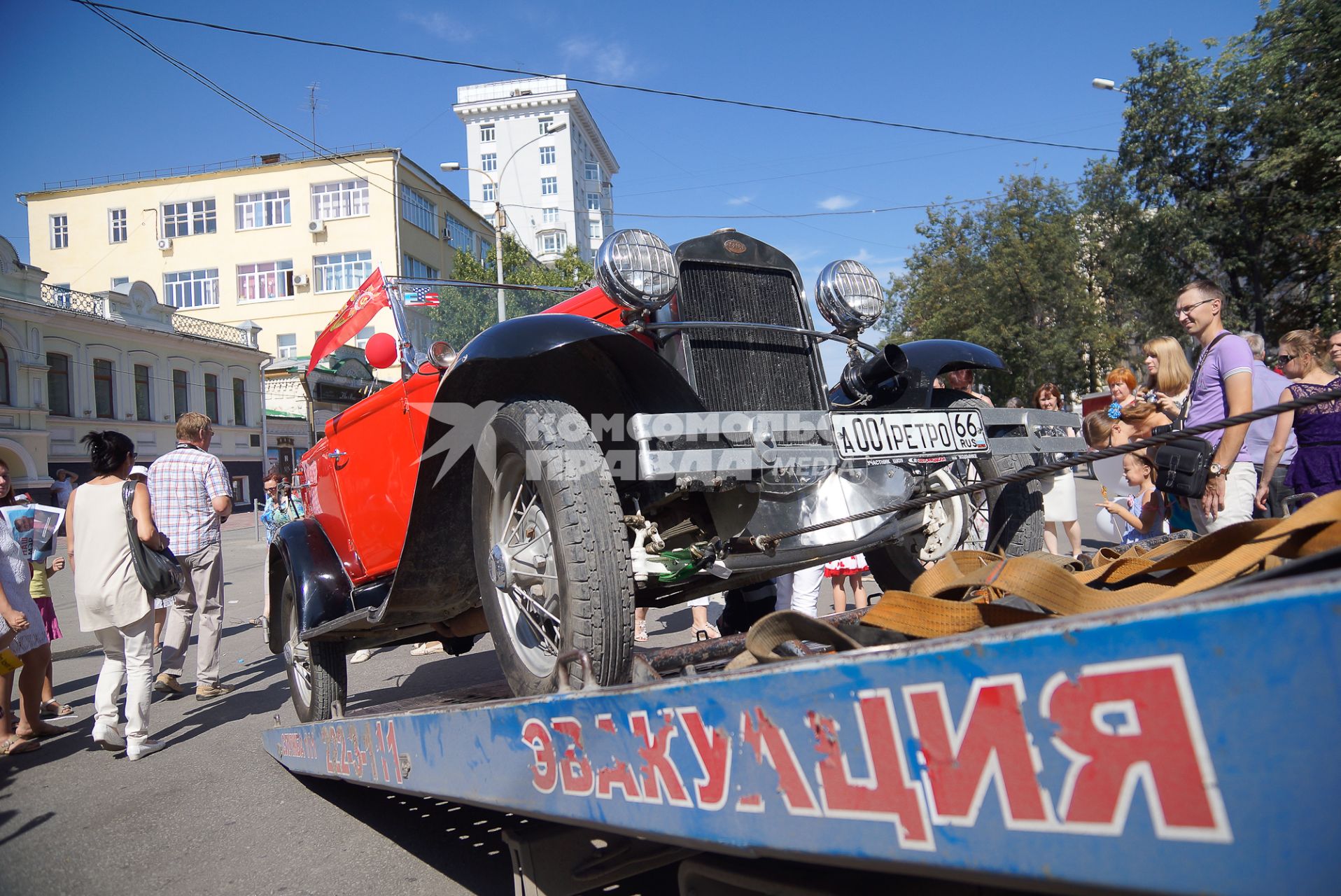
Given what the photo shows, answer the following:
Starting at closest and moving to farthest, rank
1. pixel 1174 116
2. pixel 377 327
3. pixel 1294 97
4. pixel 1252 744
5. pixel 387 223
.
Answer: pixel 1252 744 → pixel 377 327 → pixel 1294 97 → pixel 1174 116 → pixel 387 223

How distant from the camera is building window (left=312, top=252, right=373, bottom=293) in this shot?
35469 mm

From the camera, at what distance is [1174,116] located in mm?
18578

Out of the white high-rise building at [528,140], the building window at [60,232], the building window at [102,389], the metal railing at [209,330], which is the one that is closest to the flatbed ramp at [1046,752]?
the building window at [102,389]

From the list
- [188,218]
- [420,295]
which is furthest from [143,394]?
[420,295]

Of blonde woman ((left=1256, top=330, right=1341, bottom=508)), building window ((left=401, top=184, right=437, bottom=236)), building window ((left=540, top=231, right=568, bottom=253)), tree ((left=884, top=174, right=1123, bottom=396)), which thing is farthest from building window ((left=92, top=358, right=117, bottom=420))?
blonde woman ((left=1256, top=330, right=1341, bottom=508))

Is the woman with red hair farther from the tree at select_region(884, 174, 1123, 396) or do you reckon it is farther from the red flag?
the tree at select_region(884, 174, 1123, 396)

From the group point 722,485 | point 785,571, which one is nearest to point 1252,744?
point 722,485

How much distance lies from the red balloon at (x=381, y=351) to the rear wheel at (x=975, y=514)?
6.84 feet

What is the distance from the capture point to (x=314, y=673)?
3.80 metres

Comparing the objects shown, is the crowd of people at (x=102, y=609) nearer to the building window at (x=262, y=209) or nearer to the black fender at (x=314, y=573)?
the black fender at (x=314, y=573)

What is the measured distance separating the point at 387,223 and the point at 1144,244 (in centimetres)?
2776

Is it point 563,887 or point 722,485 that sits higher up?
point 722,485

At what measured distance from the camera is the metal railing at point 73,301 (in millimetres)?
26922

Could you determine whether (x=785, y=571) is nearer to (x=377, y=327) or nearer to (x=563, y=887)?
(x=563, y=887)
